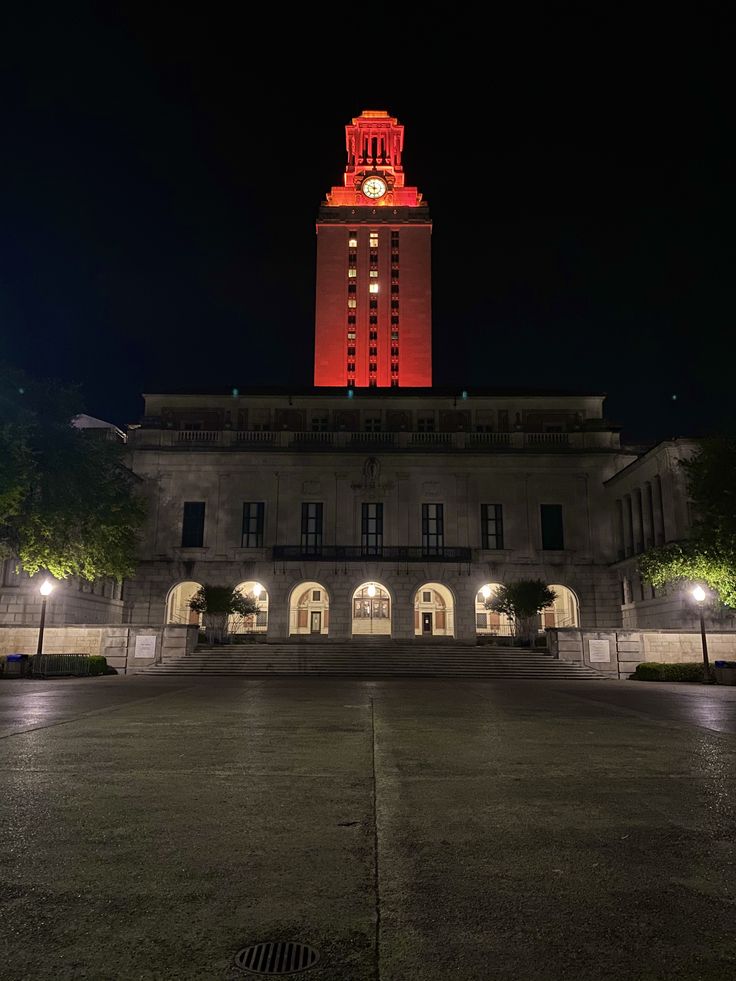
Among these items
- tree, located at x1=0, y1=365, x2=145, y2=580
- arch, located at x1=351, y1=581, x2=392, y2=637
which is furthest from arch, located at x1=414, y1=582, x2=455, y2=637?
tree, located at x1=0, y1=365, x2=145, y2=580

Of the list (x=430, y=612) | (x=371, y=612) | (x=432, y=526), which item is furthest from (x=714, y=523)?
(x=430, y=612)

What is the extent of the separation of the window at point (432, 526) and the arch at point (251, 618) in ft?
43.8

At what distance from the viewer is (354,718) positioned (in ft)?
39.6

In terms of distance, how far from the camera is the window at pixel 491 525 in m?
51.6

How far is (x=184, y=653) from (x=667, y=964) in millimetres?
35165

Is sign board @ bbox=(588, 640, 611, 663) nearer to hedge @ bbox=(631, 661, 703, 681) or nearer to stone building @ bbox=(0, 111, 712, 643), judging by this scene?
hedge @ bbox=(631, 661, 703, 681)

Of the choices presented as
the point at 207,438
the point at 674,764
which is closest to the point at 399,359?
the point at 207,438

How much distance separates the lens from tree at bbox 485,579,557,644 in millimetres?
41625

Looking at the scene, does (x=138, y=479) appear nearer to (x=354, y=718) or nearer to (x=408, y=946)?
(x=354, y=718)

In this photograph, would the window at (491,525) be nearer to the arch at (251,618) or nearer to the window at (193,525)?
the arch at (251,618)

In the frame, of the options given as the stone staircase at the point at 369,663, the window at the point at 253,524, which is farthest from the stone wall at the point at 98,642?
the window at the point at 253,524

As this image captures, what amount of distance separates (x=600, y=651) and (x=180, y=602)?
1334 inches

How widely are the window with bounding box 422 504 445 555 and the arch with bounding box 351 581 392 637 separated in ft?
23.9

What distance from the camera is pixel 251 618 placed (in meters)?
57.5
